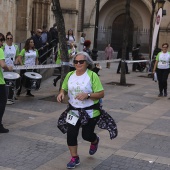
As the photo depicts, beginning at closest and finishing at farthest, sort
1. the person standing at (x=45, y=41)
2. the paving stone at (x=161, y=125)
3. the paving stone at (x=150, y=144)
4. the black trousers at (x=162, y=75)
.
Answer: the paving stone at (x=150, y=144)
the paving stone at (x=161, y=125)
the black trousers at (x=162, y=75)
the person standing at (x=45, y=41)

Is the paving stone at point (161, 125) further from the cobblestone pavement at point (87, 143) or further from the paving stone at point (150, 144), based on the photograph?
the paving stone at point (150, 144)

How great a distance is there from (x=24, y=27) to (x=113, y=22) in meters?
21.7

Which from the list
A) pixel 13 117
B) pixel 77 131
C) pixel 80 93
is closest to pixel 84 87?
pixel 80 93

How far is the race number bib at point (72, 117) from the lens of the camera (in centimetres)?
529

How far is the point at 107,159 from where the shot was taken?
19.5 feet

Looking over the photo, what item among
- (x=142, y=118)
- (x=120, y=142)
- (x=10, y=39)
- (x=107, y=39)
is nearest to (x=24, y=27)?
(x=10, y=39)

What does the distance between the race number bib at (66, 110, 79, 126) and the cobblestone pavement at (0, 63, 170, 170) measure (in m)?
0.71

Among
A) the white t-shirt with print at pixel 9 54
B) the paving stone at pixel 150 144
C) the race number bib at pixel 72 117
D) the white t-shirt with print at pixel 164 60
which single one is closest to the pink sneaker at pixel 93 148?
the race number bib at pixel 72 117

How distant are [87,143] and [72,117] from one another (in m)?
1.56

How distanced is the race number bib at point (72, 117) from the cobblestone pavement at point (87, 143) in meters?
0.71

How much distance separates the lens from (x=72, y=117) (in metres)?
5.32

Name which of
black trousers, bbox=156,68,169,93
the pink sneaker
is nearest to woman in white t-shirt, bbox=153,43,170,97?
black trousers, bbox=156,68,169,93

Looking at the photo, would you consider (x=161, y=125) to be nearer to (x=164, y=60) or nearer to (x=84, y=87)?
(x=84, y=87)

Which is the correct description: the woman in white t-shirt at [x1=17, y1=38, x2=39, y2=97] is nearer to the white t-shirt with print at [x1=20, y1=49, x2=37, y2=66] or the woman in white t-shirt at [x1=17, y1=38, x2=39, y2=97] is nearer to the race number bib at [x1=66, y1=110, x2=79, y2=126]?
the white t-shirt with print at [x1=20, y1=49, x2=37, y2=66]
